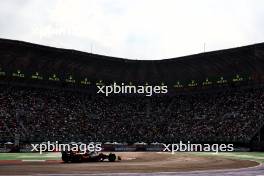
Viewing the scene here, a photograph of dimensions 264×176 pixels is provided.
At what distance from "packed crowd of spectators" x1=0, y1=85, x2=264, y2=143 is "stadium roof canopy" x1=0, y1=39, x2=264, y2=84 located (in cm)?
315

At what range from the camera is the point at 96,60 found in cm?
6481

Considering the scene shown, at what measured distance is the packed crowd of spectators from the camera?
57406mm

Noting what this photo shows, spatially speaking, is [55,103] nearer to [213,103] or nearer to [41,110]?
[41,110]

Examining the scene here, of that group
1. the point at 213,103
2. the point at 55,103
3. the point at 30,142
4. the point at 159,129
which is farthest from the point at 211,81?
the point at 30,142

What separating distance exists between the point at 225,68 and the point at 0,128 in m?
31.9

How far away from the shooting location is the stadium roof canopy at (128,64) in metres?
57.8
